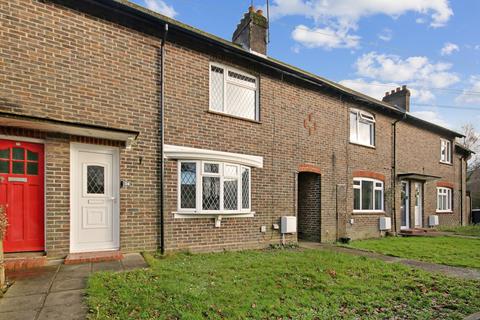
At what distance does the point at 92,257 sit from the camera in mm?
6031

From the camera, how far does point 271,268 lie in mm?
6406

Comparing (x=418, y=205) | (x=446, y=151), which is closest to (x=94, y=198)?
(x=418, y=205)

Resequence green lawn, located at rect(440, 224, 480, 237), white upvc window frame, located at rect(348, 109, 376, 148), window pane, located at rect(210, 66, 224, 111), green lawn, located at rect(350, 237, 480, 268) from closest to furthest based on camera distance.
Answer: green lawn, located at rect(350, 237, 480, 268) → window pane, located at rect(210, 66, 224, 111) → white upvc window frame, located at rect(348, 109, 376, 148) → green lawn, located at rect(440, 224, 480, 237)

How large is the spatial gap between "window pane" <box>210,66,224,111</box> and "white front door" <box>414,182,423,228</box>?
41.4 feet

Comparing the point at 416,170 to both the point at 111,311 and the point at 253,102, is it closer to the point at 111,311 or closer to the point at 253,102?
the point at 253,102

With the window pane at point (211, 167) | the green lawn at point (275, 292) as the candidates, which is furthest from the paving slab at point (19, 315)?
the window pane at point (211, 167)

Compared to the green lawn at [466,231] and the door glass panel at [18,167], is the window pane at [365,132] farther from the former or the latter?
the door glass panel at [18,167]

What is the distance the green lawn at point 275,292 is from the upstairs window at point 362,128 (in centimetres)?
707

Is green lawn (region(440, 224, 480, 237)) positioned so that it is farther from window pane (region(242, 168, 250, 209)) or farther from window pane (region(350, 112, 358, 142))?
window pane (region(242, 168, 250, 209))

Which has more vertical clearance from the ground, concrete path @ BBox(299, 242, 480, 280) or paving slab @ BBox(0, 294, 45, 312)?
paving slab @ BBox(0, 294, 45, 312)

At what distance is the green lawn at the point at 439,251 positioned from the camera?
8062 millimetres

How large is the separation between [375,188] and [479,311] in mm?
9349

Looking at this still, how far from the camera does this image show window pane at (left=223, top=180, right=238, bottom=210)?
8484mm

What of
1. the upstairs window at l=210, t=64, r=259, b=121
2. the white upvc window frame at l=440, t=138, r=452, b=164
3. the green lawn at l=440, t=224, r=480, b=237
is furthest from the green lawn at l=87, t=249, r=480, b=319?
the white upvc window frame at l=440, t=138, r=452, b=164
